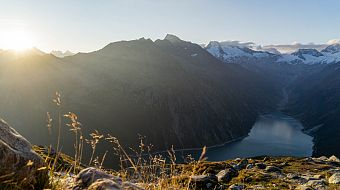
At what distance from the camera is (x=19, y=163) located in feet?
15.9

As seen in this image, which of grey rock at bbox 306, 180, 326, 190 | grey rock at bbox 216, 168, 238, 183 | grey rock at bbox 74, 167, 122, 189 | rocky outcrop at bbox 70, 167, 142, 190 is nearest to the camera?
rocky outcrop at bbox 70, 167, 142, 190

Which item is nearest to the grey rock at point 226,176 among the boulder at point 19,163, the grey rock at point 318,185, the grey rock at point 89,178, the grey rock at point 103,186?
the grey rock at point 318,185

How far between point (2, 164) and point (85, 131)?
195 metres

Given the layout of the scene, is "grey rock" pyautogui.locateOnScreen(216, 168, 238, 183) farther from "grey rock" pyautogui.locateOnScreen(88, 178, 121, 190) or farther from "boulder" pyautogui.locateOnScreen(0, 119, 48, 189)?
"grey rock" pyautogui.locateOnScreen(88, 178, 121, 190)

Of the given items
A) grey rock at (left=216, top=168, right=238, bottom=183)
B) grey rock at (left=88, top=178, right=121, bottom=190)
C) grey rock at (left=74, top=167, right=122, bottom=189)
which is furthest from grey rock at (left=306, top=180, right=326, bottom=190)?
grey rock at (left=88, top=178, right=121, bottom=190)

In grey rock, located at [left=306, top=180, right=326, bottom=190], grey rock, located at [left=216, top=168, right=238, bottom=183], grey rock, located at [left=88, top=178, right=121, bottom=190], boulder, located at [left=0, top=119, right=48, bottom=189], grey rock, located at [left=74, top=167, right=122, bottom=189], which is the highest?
boulder, located at [left=0, top=119, right=48, bottom=189]

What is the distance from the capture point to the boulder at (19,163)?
176 inches

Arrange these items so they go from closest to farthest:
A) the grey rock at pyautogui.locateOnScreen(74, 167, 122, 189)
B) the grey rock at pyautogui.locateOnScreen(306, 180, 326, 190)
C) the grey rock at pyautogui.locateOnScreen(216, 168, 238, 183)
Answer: the grey rock at pyautogui.locateOnScreen(74, 167, 122, 189), the grey rock at pyautogui.locateOnScreen(306, 180, 326, 190), the grey rock at pyautogui.locateOnScreen(216, 168, 238, 183)

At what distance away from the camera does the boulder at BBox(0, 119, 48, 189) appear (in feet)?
14.7

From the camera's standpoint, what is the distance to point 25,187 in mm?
4605

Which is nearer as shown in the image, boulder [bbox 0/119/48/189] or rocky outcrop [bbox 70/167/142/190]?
boulder [bbox 0/119/48/189]

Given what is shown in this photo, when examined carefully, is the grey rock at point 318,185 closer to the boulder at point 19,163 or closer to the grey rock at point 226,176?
the grey rock at point 226,176

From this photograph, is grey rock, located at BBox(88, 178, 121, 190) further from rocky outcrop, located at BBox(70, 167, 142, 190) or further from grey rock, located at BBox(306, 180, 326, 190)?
grey rock, located at BBox(306, 180, 326, 190)

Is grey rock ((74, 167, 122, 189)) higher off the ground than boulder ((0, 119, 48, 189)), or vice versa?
boulder ((0, 119, 48, 189))
